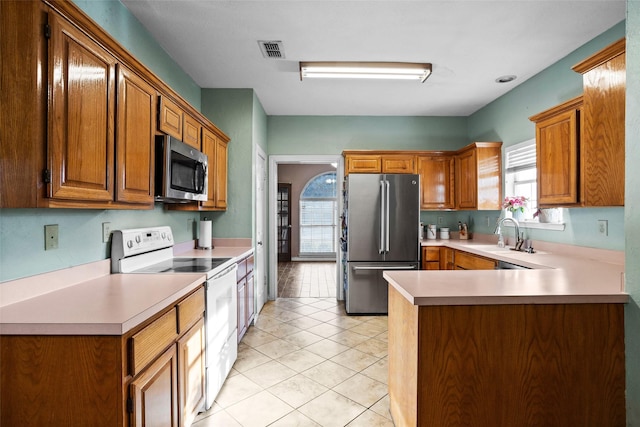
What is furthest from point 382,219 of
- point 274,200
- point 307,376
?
point 307,376

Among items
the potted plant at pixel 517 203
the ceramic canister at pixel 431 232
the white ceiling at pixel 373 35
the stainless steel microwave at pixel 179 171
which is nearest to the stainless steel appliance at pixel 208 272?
the stainless steel microwave at pixel 179 171

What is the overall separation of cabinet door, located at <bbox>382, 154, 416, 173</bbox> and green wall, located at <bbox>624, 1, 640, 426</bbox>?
9.85ft

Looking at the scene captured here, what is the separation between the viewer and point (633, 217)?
1.37m

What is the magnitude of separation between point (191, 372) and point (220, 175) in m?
2.03

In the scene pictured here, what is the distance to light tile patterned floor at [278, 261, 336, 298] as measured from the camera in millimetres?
5008

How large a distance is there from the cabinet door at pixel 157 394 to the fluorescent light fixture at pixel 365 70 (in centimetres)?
261

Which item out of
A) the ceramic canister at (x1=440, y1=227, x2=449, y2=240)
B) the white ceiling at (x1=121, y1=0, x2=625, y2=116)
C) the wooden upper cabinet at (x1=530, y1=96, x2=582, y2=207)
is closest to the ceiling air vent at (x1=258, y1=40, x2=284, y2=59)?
the white ceiling at (x1=121, y1=0, x2=625, y2=116)

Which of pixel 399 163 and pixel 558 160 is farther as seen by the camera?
pixel 399 163

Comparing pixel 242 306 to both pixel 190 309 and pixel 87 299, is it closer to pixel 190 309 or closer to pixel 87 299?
pixel 190 309

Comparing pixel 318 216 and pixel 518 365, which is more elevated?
pixel 318 216

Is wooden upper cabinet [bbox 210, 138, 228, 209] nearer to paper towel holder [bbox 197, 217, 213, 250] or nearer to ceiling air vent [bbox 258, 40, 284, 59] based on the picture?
paper towel holder [bbox 197, 217, 213, 250]

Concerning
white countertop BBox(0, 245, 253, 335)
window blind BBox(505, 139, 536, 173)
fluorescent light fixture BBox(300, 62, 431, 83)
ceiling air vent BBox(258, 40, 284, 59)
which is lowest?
white countertop BBox(0, 245, 253, 335)

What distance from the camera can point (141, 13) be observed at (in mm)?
2258

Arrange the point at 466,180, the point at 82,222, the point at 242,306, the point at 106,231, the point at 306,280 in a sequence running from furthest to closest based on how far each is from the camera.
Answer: the point at 306,280 < the point at 466,180 < the point at 242,306 < the point at 106,231 < the point at 82,222
